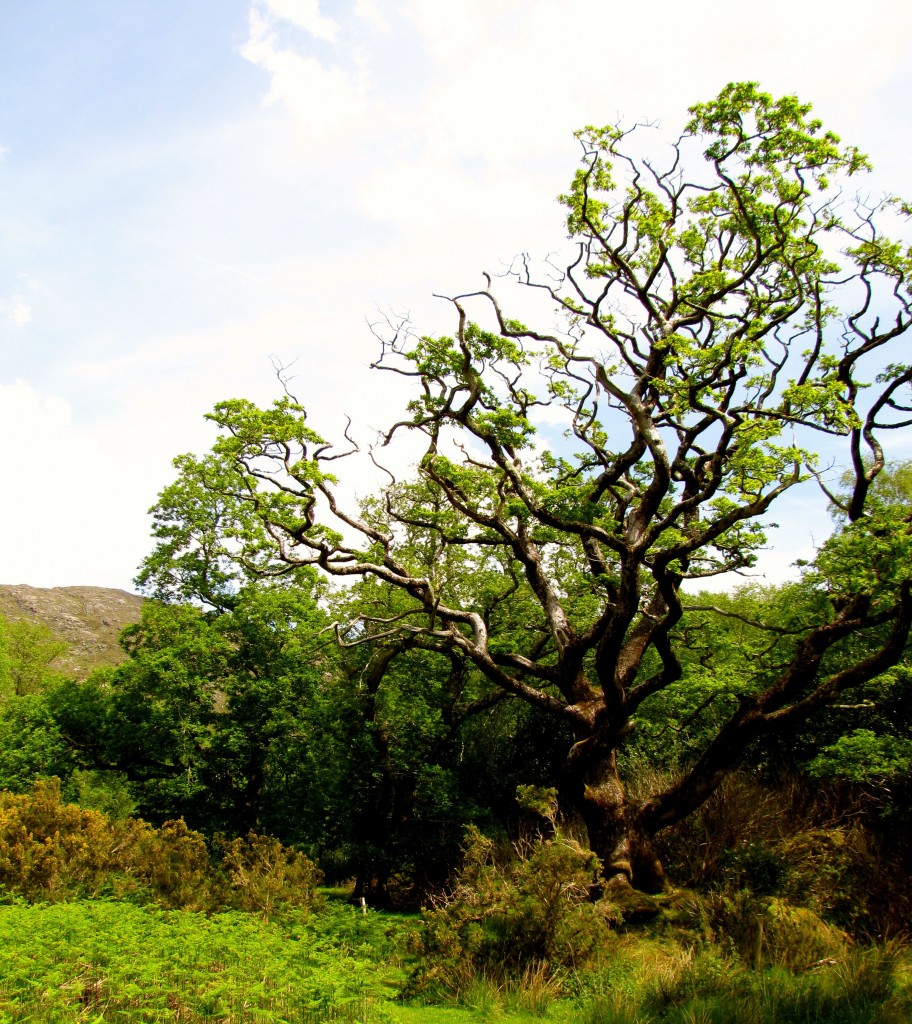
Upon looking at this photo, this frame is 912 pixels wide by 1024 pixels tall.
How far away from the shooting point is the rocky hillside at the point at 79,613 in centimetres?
7450

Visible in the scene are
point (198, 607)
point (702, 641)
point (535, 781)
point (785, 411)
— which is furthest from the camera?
point (198, 607)

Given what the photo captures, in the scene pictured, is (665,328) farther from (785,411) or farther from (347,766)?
(347,766)

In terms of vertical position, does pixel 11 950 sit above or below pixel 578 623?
below

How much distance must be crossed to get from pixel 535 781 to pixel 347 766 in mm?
4657

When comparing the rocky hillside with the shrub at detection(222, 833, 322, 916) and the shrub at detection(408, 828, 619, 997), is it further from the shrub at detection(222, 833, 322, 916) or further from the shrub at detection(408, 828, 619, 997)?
the shrub at detection(408, 828, 619, 997)

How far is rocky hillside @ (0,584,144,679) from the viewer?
74.5 meters

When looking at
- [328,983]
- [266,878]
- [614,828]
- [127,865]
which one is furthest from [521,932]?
[127,865]

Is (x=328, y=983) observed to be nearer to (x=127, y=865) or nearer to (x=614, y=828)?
(x=127, y=865)

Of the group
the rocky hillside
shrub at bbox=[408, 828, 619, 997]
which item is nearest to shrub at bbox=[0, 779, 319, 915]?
shrub at bbox=[408, 828, 619, 997]

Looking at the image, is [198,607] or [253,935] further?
[198,607]

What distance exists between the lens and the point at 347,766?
16.7 metres

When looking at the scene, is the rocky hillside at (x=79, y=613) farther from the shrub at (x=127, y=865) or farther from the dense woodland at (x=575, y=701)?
the shrub at (x=127, y=865)

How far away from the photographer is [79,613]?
92812 millimetres

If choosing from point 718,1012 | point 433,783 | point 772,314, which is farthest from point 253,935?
point 772,314
